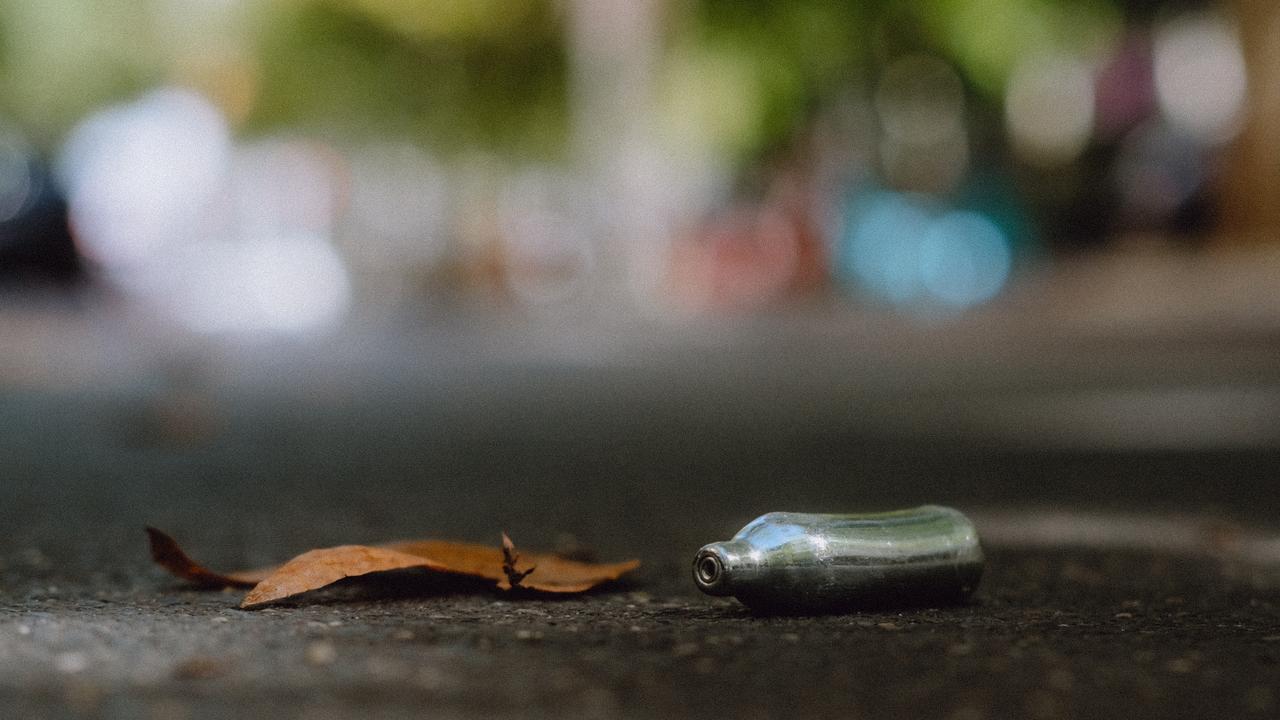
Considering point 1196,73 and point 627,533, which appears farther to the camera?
point 1196,73

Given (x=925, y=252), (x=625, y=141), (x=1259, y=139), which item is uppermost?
(x=625, y=141)

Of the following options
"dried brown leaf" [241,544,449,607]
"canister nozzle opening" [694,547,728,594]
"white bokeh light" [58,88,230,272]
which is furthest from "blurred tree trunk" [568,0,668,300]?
"canister nozzle opening" [694,547,728,594]

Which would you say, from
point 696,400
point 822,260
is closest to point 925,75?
point 822,260

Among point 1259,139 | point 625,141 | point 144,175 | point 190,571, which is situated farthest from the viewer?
point 144,175

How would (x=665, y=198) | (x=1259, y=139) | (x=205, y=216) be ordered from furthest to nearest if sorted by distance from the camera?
(x=205, y=216)
(x=665, y=198)
(x=1259, y=139)

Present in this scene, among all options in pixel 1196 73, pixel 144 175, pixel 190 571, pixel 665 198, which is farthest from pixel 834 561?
pixel 144 175

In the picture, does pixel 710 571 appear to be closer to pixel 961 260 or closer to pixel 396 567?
pixel 396 567

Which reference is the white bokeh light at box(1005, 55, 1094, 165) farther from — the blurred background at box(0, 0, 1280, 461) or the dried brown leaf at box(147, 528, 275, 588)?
the dried brown leaf at box(147, 528, 275, 588)
